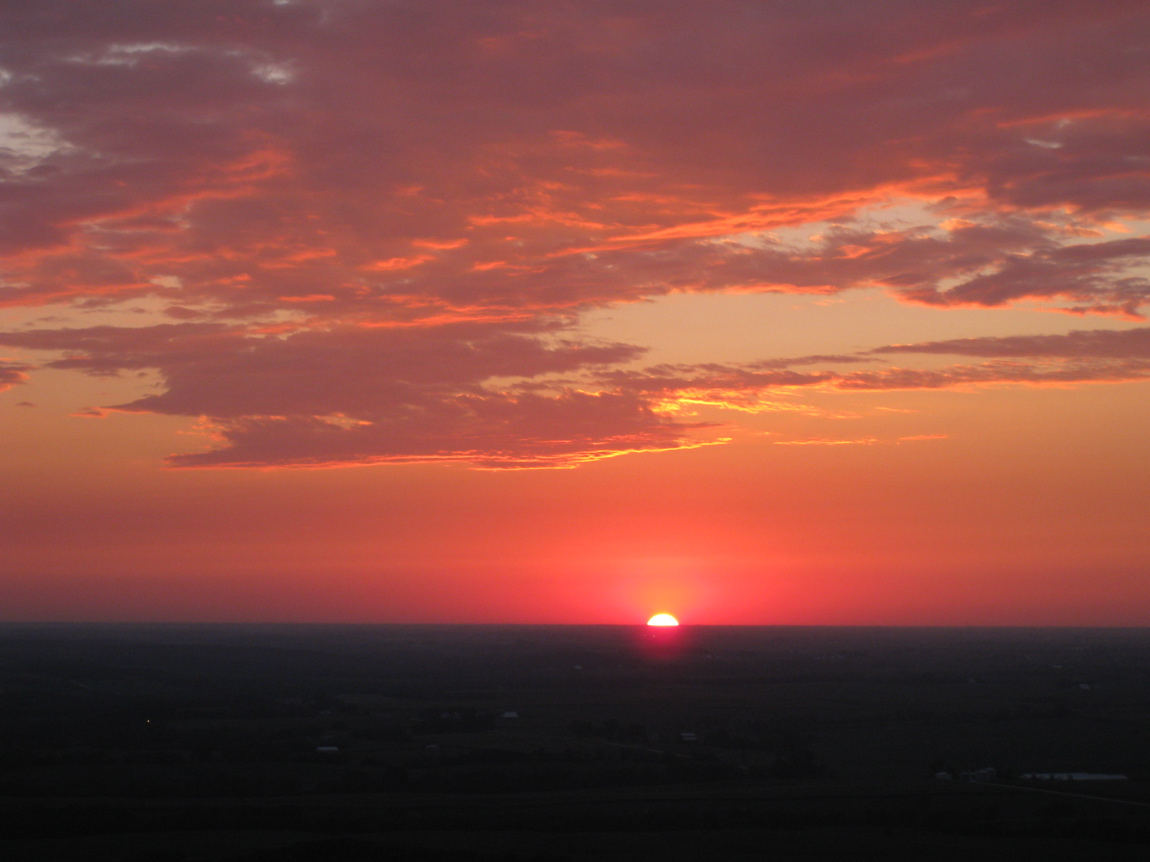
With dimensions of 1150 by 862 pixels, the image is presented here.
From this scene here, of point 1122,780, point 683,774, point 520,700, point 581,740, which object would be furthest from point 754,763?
point 520,700

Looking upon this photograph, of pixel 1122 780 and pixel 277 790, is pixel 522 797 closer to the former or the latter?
Result: pixel 277 790

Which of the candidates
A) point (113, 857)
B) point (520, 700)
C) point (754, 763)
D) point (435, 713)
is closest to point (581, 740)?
point (754, 763)

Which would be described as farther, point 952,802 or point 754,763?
point 754,763

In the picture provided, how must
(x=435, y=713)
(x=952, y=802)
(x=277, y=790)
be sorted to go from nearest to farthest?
1. (x=952, y=802)
2. (x=277, y=790)
3. (x=435, y=713)

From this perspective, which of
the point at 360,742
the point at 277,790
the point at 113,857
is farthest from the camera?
the point at 360,742

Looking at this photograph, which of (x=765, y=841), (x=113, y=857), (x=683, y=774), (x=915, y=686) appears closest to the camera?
(x=113, y=857)

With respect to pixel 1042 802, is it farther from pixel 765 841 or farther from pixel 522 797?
pixel 522 797
